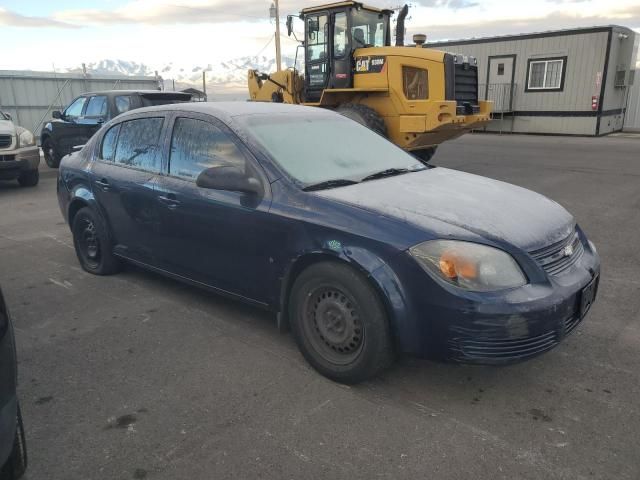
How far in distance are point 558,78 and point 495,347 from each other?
1992 centimetres

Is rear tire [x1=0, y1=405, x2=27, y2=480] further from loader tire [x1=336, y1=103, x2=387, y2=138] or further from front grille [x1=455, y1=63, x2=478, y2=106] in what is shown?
front grille [x1=455, y1=63, x2=478, y2=106]

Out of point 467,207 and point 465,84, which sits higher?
point 465,84

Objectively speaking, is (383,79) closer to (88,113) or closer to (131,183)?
(88,113)

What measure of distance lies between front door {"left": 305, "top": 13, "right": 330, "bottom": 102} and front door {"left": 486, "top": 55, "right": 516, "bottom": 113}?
12176 mm

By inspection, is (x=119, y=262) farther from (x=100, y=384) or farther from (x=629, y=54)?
(x=629, y=54)

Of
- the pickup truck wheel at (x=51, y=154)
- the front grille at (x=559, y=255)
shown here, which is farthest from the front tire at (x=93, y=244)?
the pickup truck wheel at (x=51, y=154)

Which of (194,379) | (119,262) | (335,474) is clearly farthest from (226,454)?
(119,262)

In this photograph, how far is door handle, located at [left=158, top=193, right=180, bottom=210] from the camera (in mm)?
3844

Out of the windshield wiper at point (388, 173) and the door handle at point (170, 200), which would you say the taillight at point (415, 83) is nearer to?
the windshield wiper at point (388, 173)

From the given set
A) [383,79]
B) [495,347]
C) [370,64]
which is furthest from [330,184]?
[370,64]

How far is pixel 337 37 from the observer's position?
10.9m

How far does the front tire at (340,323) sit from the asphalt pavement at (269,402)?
0.14m

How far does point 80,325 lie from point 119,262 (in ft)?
3.40

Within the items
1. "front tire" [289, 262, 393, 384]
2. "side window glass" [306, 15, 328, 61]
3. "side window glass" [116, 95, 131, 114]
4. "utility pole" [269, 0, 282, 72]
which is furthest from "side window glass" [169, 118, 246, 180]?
"utility pole" [269, 0, 282, 72]
